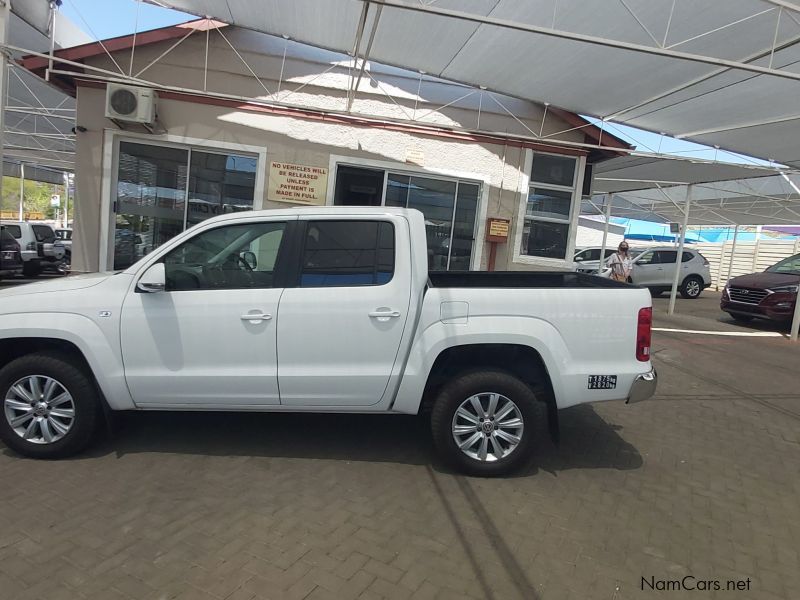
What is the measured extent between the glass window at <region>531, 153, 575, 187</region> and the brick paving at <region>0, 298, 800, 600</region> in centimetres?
576

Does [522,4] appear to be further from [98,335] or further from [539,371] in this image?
[98,335]

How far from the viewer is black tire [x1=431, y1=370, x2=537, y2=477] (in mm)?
3898

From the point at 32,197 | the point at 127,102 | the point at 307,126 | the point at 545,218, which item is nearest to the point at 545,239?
the point at 545,218

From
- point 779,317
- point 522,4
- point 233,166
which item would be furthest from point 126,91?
point 779,317

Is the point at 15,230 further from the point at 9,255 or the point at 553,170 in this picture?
the point at 553,170

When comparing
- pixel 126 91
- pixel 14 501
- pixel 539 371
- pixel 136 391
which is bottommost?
pixel 14 501

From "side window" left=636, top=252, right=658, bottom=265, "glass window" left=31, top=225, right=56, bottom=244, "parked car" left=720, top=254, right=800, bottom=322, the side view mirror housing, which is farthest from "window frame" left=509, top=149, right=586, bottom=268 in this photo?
"glass window" left=31, top=225, right=56, bottom=244

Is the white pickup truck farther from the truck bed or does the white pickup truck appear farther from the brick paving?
the truck bed

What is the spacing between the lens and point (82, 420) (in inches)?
154

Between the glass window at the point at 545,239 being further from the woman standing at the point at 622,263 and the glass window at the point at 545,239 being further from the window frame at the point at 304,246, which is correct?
the window frame at the point at 304,246

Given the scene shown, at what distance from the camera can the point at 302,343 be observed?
3.87m

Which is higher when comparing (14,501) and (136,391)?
(136,391)

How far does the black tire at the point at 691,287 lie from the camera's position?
19.4 metres

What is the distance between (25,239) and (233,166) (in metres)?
9.16
